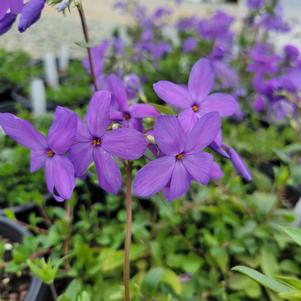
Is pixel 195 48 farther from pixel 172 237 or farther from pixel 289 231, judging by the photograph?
pixel 289 231

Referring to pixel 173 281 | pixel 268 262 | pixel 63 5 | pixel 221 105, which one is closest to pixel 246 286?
pixel 268 262

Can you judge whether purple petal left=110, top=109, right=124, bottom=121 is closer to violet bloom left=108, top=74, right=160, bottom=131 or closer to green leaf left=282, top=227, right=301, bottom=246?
violet bloom left=108, top=74, right=160, bottom=131

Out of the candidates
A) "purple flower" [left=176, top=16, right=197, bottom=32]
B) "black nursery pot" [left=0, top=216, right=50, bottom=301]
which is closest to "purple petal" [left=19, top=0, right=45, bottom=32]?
"black nursery pot" [left=0, top=216, right=50, bottom=301]

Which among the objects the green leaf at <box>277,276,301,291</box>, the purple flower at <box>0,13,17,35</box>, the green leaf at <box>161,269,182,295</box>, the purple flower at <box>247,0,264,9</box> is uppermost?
the purple flower at <box>0,13,17,35</box>

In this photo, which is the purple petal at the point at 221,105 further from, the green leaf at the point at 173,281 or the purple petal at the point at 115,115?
the green leaf at the point at 173,281

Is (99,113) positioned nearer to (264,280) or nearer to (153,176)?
(153,176)

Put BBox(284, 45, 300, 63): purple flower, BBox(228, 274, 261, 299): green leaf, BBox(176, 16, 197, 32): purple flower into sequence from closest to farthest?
1. BBox(228, 274, 261, 299): green leaf
2. BBox(284, 45, 300, 63): purple flower
3. BBox(176, 16, 197, 32): purple flower

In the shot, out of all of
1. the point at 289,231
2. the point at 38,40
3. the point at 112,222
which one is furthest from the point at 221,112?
the point at 38,40
